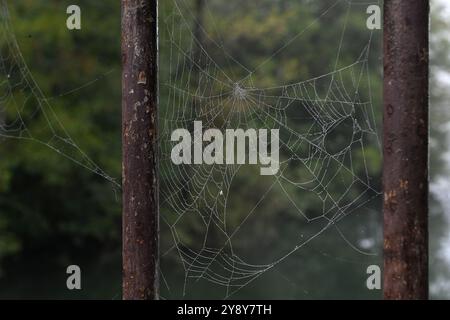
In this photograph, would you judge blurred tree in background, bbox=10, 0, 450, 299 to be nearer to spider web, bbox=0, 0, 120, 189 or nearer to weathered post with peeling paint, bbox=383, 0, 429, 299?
spider web, bbox=0, 0, 120, 189

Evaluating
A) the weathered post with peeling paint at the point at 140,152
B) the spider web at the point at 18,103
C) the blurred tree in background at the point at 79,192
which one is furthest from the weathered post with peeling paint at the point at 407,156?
the blurred tree in background at the point at 79,192

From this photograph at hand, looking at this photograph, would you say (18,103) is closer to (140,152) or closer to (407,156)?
(140,152)

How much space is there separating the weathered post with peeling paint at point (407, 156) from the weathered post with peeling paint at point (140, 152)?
55.5 inches

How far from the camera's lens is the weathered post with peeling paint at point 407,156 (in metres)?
3.37

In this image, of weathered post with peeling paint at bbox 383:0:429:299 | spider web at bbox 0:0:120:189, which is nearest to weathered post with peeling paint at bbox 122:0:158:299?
weathered post with peeling paint at bbox 383:0:429:299

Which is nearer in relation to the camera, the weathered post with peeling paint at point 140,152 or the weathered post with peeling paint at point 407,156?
the weathered post with peeling paint at point 407,156

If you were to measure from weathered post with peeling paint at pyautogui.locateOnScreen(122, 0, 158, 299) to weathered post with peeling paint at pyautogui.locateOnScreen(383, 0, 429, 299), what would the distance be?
141cm

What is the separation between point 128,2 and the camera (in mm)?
4191

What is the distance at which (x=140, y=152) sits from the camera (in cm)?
412

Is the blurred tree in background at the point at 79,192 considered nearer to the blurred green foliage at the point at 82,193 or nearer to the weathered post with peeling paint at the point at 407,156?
the blurred green foliage at the point at 82,193

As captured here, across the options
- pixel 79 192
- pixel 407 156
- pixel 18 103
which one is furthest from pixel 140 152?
pixel 79 192

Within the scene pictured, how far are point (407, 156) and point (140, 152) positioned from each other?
1.55 meters

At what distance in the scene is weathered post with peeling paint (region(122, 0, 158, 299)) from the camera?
411cm
